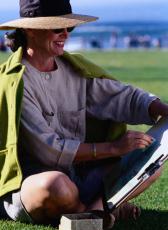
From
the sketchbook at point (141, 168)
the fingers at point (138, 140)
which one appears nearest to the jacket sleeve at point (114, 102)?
the sketchbook at point (141, 168)

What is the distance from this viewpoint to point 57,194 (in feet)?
15.8

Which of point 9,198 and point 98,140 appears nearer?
point 9,198

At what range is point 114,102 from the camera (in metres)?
5.32

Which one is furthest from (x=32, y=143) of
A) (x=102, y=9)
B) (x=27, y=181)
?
(x=102, y=9)

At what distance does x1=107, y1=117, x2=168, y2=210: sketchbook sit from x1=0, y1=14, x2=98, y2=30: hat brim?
0.73 m

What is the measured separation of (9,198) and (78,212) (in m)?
0.39

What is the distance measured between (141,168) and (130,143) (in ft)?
0.46

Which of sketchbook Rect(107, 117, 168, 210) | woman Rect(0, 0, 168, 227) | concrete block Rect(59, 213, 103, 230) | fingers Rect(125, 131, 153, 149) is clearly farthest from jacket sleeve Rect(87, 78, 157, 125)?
concrete block Rect(59, 213, 103, 230)

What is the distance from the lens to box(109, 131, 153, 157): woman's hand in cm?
488

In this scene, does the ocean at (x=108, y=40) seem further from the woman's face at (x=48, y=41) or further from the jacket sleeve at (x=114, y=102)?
the woman's face at (x=48, y=41)

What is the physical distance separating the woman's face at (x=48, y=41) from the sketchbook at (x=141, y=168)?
0.68 metres

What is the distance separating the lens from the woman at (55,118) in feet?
16.0

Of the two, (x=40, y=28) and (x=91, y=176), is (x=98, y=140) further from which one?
(x=40, y=28)

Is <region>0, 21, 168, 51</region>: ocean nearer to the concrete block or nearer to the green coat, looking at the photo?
the green coat
